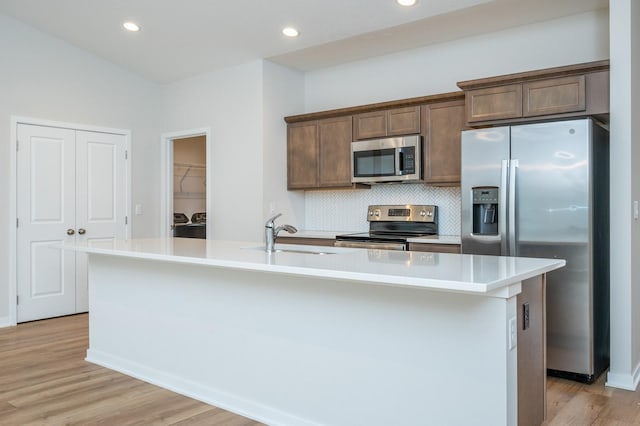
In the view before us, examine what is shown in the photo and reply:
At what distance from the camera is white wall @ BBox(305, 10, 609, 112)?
4.04m

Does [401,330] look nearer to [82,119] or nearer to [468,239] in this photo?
[468,239]

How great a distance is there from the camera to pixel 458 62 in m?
4.69

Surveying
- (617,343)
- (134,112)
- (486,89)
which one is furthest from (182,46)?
(617,343)

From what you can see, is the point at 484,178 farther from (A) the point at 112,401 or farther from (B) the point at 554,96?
(A) the point at 112,401

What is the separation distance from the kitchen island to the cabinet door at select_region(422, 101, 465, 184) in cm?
165

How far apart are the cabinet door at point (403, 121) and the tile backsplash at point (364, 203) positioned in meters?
0.57

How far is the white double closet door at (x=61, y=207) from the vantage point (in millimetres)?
5047

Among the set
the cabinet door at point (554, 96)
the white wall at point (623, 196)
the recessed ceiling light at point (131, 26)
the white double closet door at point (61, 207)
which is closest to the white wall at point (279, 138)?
→ the recessed ceiling light at point (131, 26)

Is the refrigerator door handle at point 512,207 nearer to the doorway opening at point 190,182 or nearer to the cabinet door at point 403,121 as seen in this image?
A: the cabinet door at point 403,121

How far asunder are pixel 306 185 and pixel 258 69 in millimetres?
1251

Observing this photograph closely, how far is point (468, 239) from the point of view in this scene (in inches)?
146

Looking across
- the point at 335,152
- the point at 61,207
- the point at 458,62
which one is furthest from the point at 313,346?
the point at 61,207

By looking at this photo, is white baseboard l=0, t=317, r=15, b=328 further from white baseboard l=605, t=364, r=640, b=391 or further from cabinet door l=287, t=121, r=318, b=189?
white baseboard l=605, t=364, r=640, b=391

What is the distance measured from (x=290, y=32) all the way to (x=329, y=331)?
9.83ft
